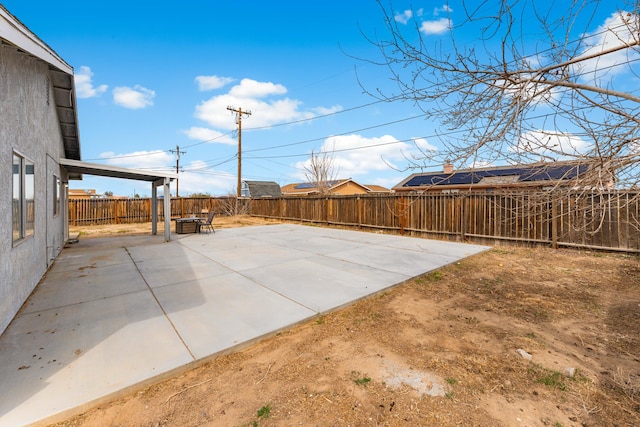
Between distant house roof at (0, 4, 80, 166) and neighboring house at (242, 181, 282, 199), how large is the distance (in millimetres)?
24817

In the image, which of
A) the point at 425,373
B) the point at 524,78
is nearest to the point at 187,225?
the point at 425,373

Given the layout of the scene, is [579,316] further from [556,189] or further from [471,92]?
[471,92]

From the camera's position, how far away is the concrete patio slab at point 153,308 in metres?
2.18

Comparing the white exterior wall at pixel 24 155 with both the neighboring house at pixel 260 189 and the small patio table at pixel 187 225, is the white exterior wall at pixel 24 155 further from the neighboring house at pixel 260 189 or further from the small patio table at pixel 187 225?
the neighboring house at pixel 260 189

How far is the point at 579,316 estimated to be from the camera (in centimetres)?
355

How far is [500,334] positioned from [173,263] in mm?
6065

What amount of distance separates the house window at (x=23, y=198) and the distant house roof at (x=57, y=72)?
4.62 feet

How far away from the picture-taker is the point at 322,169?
24516 mm

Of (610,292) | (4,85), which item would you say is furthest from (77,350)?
(610,292)

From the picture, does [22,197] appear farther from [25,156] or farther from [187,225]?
[187,225]

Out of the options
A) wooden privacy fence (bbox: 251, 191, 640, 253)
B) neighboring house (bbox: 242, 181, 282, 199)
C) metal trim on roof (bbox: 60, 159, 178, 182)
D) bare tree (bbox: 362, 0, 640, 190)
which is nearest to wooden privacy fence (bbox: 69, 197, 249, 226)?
metal trim on roof (bbox: 60, 159, 178, 182)

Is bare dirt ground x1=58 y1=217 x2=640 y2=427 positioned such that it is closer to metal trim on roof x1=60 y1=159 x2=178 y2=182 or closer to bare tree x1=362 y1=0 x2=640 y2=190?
bare tree x1=362 y1=0 x2=640 y2=190

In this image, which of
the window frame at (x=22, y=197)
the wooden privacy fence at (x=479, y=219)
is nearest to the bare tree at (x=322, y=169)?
the wooden privacy fence at (x=479, y=219)

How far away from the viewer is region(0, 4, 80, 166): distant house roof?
2.40 metres
